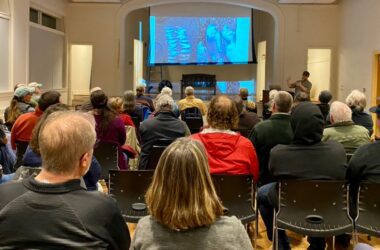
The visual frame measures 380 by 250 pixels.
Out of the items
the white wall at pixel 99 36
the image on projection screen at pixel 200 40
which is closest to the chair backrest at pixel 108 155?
the white wall at pixel 99 36

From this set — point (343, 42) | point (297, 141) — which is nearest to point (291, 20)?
point (343, 42)

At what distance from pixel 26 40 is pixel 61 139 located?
917cm

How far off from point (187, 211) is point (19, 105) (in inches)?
174

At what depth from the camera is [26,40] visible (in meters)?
9.97

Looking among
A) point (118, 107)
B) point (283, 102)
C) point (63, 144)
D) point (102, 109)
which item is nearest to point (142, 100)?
point (118, 107)

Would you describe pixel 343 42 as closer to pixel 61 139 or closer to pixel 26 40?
pixel 26 40

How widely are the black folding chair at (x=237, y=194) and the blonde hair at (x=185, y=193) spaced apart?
54.9 inches

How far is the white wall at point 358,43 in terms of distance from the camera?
33.1 feet

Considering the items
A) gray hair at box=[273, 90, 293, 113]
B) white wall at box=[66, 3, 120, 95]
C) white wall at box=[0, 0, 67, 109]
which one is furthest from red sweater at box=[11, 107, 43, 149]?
white wall at box=[66, 3, 120, 95]

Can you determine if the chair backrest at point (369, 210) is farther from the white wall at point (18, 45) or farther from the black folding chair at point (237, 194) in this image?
the white wall at point (18, 45)

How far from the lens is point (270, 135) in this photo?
397 centimetres

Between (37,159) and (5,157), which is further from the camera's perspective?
(5,157)

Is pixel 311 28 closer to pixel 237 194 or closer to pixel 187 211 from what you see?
pixel 237 194

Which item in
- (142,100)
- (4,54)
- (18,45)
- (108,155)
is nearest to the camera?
(108,155)
